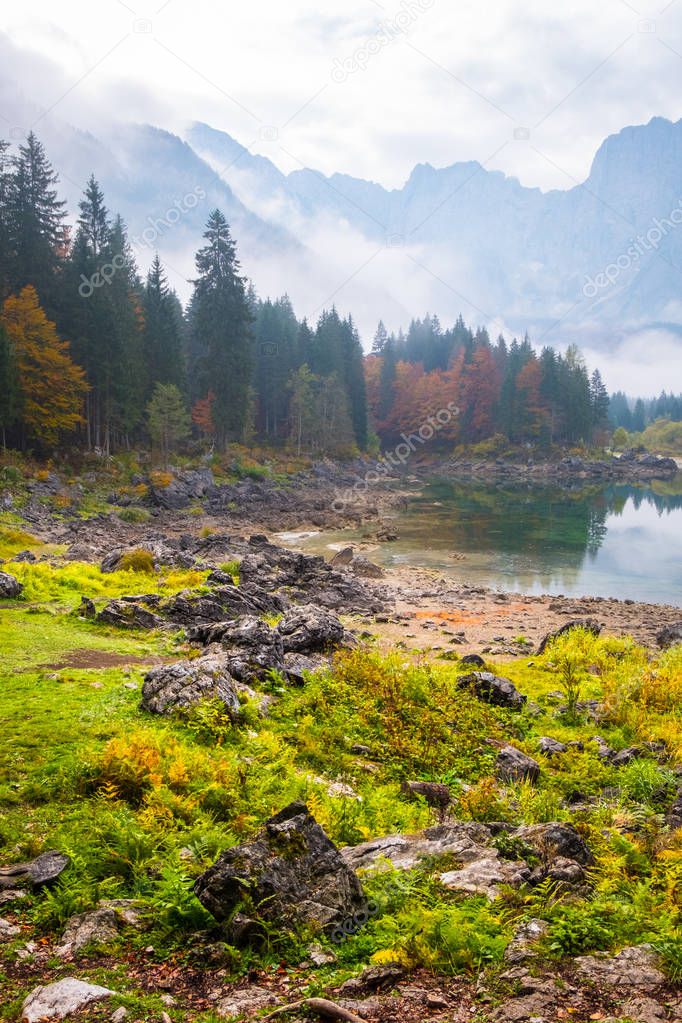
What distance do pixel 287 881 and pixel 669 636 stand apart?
19039 millimetres

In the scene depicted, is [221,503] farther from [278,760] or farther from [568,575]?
[278,760]

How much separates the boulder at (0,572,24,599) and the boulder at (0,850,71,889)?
44.6 feet

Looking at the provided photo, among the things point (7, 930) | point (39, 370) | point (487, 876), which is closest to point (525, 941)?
point (487, 876)

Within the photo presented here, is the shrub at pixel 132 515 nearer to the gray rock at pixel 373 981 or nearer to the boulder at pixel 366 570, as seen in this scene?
the boulder at pixel 366 570

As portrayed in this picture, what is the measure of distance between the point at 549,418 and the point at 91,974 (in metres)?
114

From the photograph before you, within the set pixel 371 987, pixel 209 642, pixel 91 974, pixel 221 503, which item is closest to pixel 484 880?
pixel 371 987

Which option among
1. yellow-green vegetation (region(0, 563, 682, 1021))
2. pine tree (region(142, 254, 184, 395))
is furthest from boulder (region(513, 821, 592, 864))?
pine tree (region(142, 254, 184, 395))

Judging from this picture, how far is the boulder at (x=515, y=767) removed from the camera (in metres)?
9.51

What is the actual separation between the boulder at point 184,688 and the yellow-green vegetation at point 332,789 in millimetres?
286

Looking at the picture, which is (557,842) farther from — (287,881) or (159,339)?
(159,339)

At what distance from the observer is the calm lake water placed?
34.2m

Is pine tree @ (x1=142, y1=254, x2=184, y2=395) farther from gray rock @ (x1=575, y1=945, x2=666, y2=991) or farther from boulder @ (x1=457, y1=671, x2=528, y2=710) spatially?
gray rock @ (x1=575, y1=945, x2=666, y2=991)

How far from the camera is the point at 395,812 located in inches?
321

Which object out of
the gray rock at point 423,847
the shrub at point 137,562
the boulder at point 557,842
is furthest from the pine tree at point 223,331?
the boulder at point 557,842
